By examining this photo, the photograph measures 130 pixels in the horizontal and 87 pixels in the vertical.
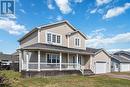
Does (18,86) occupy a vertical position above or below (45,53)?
below

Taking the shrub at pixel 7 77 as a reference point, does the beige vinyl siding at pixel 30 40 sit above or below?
above

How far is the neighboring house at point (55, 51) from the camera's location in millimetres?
27928

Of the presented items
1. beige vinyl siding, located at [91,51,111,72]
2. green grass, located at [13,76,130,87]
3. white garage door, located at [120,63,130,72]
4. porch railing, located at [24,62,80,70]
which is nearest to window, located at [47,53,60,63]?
porch railing, located at [24,62,80,70]

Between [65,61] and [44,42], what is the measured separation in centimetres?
517

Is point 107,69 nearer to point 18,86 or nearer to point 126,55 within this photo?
point 126,55

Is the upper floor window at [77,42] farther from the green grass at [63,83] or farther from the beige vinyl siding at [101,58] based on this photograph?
the green grass at [63,83]

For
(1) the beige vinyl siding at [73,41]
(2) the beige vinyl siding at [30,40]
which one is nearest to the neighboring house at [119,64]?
(1) the beige vinyl siding at [73,41]

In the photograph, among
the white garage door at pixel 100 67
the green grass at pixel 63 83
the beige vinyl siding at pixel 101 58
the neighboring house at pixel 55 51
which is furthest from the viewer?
the white garage door at pixel 100 67

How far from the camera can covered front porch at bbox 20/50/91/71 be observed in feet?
89.5

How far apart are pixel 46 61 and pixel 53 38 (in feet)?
12.9

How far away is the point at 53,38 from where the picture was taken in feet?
105

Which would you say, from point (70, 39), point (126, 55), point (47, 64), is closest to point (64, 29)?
point (70, 39)

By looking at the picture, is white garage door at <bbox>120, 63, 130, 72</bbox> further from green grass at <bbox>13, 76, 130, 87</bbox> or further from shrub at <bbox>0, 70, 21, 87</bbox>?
shrub at <bbox>0, 70, 21, 87</bbox>

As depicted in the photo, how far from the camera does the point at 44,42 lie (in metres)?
30.5
